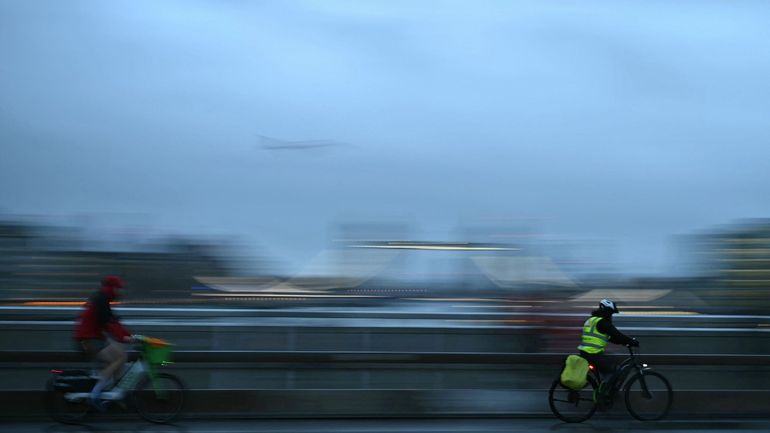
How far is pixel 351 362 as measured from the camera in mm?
12992

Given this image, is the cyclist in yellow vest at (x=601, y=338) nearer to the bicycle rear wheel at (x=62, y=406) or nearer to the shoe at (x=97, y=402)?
the shoe at (x=97, y=402)

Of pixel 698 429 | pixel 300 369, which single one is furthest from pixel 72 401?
pixel 698 429

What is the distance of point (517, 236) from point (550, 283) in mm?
2001

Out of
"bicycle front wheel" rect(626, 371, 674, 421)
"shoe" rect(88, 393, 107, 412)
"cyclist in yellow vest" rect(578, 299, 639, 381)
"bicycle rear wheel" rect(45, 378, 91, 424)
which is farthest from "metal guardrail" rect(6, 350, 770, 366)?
"shoe" rect(88, 393, 107, 412)

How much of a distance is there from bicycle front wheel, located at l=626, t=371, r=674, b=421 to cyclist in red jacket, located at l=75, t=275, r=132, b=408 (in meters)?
5.65

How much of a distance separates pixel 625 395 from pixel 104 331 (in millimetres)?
5829

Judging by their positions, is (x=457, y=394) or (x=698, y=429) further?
(x=457, y=394)

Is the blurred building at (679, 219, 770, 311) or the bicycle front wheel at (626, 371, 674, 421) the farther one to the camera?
the blurred building at (679, 219, 770, 311)

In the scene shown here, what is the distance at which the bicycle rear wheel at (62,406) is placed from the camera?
8633mm

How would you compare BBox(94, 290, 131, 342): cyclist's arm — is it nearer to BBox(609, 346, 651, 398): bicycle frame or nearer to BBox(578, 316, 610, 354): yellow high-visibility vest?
BBox(578, 316, 610, 354): yellow high-visibility vest

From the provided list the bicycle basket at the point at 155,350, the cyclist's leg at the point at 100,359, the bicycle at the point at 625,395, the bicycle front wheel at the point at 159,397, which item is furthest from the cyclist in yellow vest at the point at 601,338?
the cyclist's leg at the point at 100,359

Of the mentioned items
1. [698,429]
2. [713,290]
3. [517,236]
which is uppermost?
[517,236]

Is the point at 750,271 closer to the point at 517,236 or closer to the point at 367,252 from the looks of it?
the point at 517,236

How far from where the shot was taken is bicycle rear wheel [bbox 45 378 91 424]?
28.3 ft
